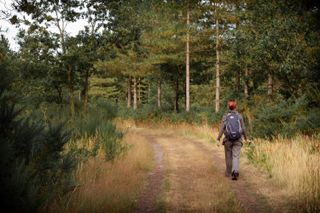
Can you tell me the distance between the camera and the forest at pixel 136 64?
21.2ft

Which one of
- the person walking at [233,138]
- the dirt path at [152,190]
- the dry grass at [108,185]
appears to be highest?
the person walking at [233,138]

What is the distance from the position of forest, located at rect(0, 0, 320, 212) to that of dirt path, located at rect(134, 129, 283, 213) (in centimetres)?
89

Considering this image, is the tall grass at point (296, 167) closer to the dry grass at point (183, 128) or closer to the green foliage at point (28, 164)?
the green foliage at point (28, 164)

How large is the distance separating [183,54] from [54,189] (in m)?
24.8

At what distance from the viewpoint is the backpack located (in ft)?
35.0

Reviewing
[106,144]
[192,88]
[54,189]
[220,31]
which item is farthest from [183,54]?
[54,189]

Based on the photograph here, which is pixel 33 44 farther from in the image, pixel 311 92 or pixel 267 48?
pixel 311 92

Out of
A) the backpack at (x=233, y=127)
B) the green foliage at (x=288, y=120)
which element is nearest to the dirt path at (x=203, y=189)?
the backpack at (x=233, y=127)

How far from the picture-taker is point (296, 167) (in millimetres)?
9258

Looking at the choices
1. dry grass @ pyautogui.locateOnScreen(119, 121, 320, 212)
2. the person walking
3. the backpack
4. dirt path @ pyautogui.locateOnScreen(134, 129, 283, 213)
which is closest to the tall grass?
dry grass @ pyautogui.locateOnScreen(119, 121, 320, 212)

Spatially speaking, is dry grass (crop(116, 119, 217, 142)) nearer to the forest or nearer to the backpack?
the forest

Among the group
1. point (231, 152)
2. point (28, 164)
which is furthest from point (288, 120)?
point (28, 164)

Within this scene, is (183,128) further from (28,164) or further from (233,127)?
(28,164)

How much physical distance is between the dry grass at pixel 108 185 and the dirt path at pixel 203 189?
336 millimetres
